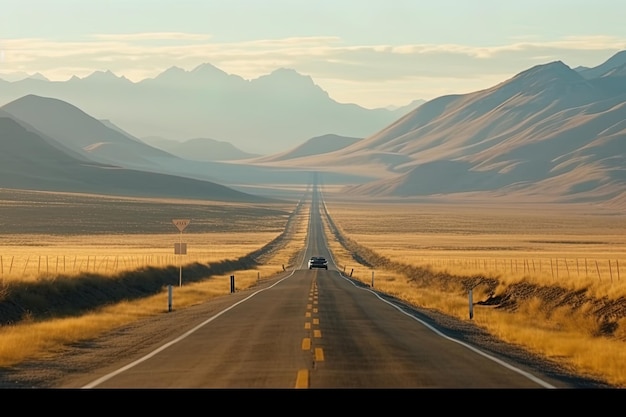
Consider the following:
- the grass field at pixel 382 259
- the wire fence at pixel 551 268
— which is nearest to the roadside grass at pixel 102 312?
the grass field at pixel 382 259

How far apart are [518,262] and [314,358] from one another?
→ 55.3 metres

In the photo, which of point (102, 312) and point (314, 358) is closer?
point (314, 358)

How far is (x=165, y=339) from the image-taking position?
22297mm

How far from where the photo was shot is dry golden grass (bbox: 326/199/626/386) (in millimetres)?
23134

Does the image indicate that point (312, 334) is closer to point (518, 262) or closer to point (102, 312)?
point (102, 312)

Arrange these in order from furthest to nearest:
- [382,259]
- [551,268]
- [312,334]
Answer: [382,259] < [551,268] < [312,334]

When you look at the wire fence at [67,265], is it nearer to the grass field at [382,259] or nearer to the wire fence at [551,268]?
the grass field at [382,259]

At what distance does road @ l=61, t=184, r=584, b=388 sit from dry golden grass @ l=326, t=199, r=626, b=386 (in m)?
2.31

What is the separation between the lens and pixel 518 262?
71.3 m

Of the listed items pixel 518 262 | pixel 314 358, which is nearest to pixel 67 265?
pixel 518 262

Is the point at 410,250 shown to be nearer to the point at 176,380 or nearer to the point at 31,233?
the point at 31,233

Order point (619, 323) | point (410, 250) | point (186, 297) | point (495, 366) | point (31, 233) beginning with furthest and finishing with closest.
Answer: point (31, 233) → point (410, 250) → point (186, 297) → point (619, 323) → point (495, 366)
